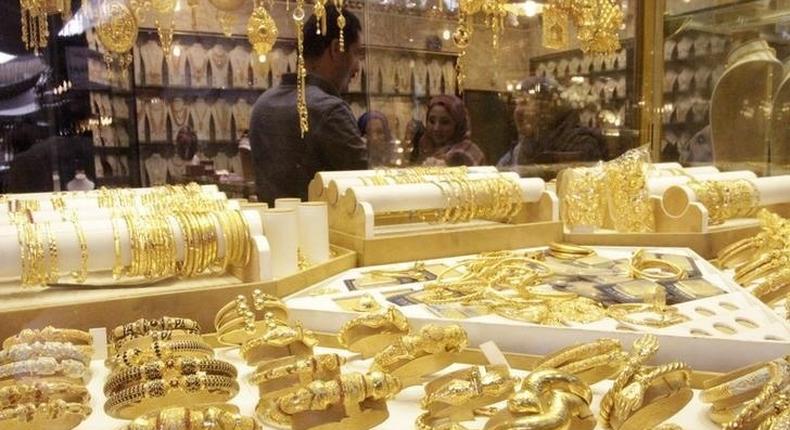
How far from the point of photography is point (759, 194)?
2357 mm

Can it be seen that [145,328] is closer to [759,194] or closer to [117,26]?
[117,26]

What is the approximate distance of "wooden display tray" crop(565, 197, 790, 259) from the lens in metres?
2.16

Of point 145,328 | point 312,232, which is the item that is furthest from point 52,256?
point 312,232

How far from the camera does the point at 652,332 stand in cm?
121

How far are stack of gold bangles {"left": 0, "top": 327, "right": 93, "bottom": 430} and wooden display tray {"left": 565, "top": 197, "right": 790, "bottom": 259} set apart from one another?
1660 millimetres

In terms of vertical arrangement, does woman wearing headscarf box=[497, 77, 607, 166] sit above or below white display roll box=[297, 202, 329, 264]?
above

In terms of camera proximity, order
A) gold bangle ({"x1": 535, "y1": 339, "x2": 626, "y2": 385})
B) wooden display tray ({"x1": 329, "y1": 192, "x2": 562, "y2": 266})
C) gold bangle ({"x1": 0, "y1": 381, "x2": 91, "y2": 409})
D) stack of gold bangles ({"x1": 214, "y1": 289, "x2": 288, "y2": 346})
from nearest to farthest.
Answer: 1. gold bangle ({"x1": 0, "y1": 381, "x2": 91, "y2": 409})
2. gold bangle ({"x1": 535, "y1": 339, "x2": 626, "y2": 385})
3. stack of gold bangles ({"x1": 214, "y1": 289, "x2": 288, "y2": 346})
4. wooden display tray ({"x1": 329, "y1": 192, "x2": 562, "y2": 266})

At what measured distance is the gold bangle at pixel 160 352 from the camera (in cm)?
104

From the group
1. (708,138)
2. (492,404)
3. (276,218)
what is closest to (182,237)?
(276,218)

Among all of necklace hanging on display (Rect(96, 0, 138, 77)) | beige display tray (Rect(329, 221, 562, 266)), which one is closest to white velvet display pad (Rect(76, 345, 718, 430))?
beige display tray (Rect(329, 221, 562, 266))

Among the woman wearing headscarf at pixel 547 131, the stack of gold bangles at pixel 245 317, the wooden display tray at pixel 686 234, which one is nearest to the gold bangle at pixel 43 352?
the stack of gold bangles at pixel 245 317

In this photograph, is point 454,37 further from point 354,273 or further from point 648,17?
point 354,273

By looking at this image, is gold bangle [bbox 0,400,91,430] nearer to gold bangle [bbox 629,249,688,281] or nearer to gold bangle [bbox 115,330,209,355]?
gold bangle [bbox 115,330,209,355]

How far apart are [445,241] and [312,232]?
1.55 feet
